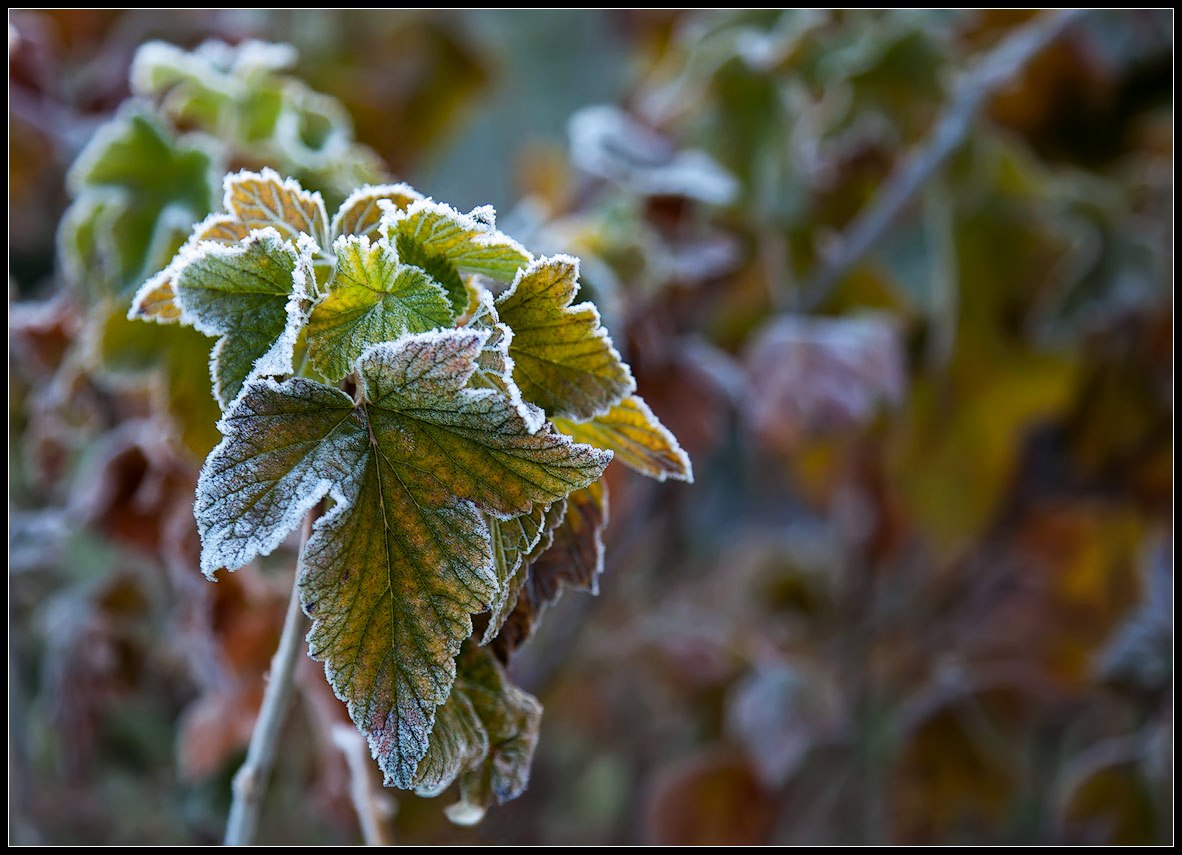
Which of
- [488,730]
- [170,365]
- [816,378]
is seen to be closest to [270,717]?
[488,730]

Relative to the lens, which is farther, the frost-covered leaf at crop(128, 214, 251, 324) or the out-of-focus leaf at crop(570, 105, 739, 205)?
the out-of-focus leaf at crop(570, 105, 739, 205)

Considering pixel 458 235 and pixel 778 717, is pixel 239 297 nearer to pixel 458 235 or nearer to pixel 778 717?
pixel 458 235

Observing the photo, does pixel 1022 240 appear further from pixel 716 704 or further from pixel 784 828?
pixel 784 828

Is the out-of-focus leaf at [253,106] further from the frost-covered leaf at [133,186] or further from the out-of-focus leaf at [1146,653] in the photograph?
the out-of-focus leaf at [1146,653]

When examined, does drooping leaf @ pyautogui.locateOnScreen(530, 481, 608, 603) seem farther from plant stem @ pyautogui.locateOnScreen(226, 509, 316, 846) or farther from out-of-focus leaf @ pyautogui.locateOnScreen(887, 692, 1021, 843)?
out-of-focus leaf @ pyautogui.locateOnScreen(887, 692, 1021, 843)

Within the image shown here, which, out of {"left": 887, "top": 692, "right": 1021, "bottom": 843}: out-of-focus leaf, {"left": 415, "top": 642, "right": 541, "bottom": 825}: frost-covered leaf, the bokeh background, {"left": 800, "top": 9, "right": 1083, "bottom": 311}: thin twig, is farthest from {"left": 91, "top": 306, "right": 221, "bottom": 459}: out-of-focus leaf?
{"left": 887, "top": 692, "right": 1021, "bottom": 843}: out-of-focus leaf

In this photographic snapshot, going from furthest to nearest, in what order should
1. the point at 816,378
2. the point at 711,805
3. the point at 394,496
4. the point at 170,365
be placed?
the point at 711,805 < the point at 816,378 < the point at 170,365 < the point at 394,496

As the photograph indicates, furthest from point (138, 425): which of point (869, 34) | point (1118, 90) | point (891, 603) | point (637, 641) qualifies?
point (1118, 90)
